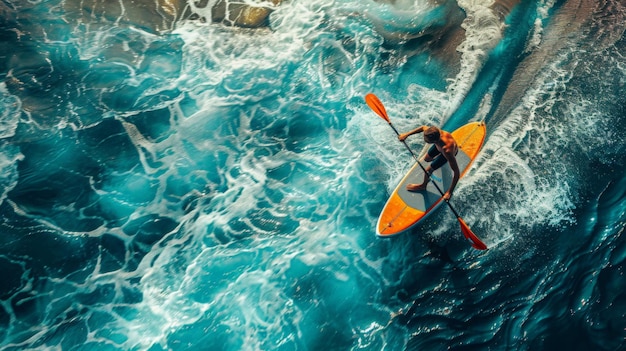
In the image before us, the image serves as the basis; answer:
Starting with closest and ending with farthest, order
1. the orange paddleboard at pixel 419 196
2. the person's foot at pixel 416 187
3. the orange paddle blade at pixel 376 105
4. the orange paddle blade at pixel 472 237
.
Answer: the orange paddle blade at pixel 472 237, the orange paddleboard at pixel 419 196, the person's foot at pixel 416 187, the orange paddle blade at pixel 376 105

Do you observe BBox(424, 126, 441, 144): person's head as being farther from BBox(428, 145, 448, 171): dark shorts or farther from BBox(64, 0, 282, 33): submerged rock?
BBox(64, 0, 282, 33): submerged rock

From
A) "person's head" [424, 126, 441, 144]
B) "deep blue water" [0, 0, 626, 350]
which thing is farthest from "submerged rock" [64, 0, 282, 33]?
"person's head" [424, 126, 441, 144]

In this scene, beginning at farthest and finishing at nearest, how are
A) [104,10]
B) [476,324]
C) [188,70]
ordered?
1. [104,10]
2. [188,70]
3. [476,324]

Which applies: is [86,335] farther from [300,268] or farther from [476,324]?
[476,324]

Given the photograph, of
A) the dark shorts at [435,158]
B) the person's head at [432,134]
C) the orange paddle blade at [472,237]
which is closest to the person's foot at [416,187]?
the dark shorts at [435,158]

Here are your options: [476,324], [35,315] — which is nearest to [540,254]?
[476,324]

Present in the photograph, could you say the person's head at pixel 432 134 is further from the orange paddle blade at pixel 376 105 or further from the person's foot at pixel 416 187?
the orange paddle blade at pixel 376 105
